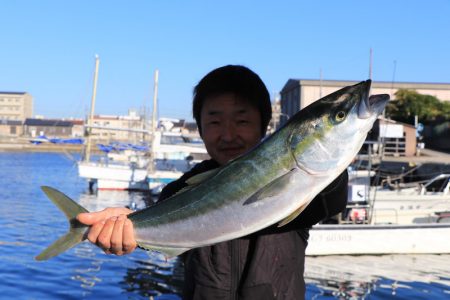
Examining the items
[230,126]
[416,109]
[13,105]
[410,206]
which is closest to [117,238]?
[230,126]

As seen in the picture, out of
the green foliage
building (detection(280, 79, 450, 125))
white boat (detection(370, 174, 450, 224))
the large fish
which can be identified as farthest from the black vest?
building (detection(280, 79, 450, 125))

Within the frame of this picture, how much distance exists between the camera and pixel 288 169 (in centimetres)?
229

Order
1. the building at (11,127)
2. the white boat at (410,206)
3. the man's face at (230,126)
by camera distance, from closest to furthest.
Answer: the man's face at (230,126), the white boat at (410,206), the building at (11,127)

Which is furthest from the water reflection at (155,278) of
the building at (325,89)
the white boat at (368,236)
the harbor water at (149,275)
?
the building at (325,89)

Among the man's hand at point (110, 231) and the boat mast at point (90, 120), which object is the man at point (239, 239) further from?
the boat mast at point (90, 120)

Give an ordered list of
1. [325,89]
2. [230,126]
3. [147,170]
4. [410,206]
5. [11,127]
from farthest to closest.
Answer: [11,127], [325,89], [147,170], [410,206], [230,126]

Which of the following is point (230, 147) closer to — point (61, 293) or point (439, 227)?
point (61, 293)

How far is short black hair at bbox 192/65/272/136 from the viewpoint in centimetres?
294

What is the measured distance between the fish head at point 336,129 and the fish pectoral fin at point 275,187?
70mm

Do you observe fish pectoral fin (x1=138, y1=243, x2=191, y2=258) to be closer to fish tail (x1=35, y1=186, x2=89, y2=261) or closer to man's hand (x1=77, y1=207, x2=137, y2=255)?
man's hand (x1=77, y1=207, x2=137, y2=255)

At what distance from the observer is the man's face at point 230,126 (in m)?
2.89

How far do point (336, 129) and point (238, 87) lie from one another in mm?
817

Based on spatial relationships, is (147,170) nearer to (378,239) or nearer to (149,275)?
(378,239)

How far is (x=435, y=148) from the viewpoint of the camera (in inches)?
2167
